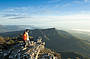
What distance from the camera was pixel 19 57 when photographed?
3738 cm

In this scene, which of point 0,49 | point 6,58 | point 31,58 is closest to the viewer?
point 31,58

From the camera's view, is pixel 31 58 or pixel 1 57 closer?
pixel 31 58

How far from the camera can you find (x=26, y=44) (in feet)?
162

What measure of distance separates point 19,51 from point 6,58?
4193 mm

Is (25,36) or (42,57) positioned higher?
(25,36)

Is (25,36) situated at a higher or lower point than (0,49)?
higher

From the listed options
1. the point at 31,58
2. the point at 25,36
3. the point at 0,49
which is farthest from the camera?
the point at 25,36

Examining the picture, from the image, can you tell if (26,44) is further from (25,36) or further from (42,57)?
(42,57)

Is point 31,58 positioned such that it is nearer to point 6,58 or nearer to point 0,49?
point 6,58

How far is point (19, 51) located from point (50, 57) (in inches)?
372

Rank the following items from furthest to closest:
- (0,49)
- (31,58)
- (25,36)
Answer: (25,36) → (0,49) → (31,58)

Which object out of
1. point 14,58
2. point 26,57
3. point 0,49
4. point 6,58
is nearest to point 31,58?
point 26,57

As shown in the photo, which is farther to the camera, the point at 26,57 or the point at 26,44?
the point at 26,44

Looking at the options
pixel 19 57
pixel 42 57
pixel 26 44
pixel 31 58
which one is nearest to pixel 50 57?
pixel 42 57
